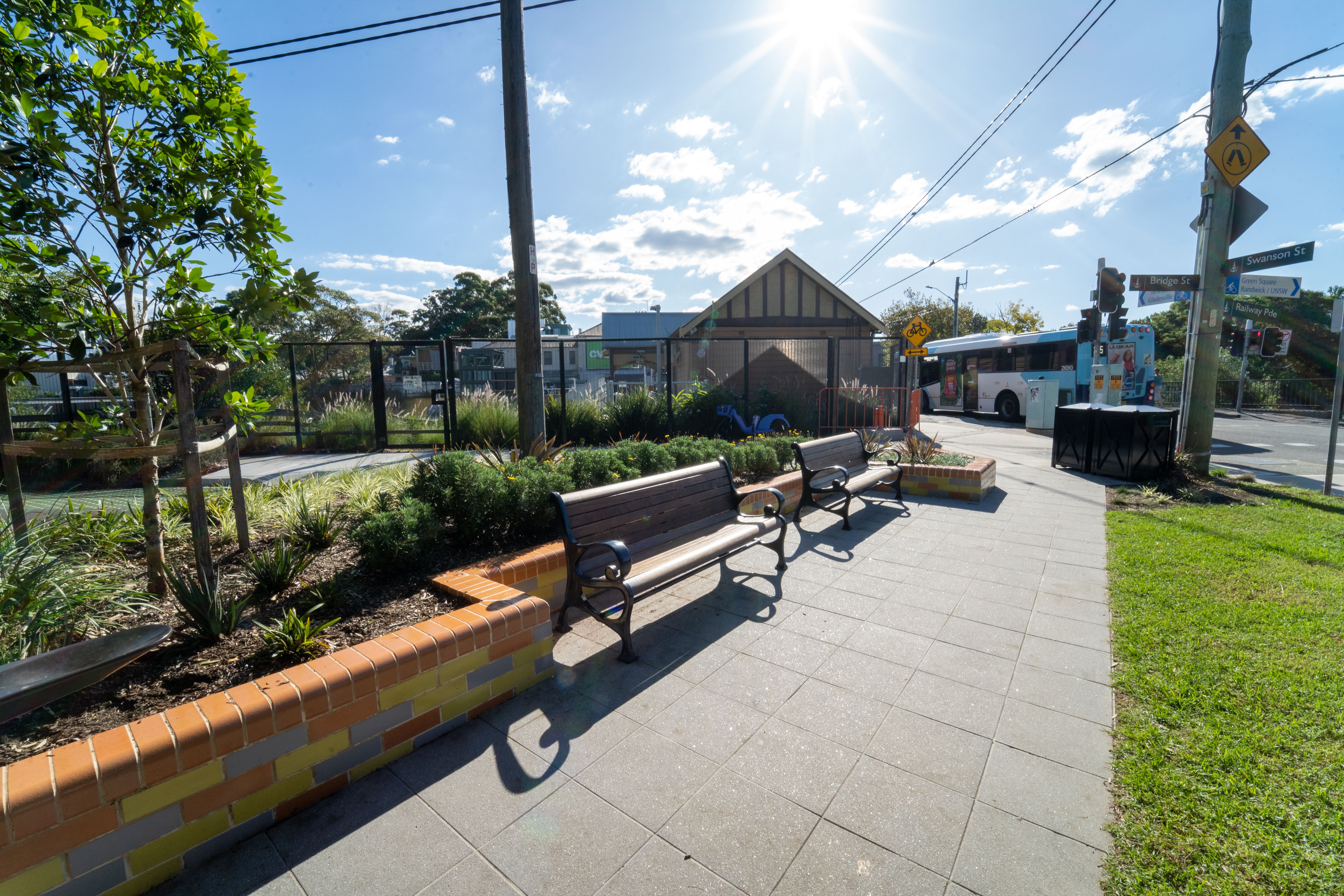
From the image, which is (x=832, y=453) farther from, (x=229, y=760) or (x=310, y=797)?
(x=229, y=760)

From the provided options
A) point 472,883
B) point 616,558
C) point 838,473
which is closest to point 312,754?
point 472,883

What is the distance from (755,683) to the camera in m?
3.11

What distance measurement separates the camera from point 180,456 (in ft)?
10.1

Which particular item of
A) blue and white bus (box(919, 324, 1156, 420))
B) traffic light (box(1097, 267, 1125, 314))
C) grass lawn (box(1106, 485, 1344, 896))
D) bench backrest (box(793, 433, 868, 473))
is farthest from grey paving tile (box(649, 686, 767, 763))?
blue and white bus (box(919, 324, 1156, 420))

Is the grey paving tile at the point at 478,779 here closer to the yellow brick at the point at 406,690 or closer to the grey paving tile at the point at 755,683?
the yellow brick at the point at 406,690

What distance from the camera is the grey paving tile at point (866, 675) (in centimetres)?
302

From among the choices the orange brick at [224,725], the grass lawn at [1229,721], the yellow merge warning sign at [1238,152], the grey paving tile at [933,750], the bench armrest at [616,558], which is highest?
the yellow merge warning sign at [1238,152]

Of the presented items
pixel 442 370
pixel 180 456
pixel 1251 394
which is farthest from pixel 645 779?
pixel 1251 394

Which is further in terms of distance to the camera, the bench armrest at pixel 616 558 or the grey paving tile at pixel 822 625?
the grey paving tile at pixel 822 625

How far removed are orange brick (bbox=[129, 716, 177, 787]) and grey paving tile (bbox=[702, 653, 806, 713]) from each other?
7.06 ft

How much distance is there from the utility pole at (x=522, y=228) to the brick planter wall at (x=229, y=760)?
313 centimetres

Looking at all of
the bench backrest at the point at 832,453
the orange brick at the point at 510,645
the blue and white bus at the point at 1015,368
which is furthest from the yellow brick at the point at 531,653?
the blue and white bus at the point at 1015,368

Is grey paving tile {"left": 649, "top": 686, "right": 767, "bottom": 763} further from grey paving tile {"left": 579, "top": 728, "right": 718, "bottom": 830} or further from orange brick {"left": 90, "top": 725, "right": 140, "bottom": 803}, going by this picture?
orange brick {"left": 90, "top": 725, "right": 140, "bottom": 803}

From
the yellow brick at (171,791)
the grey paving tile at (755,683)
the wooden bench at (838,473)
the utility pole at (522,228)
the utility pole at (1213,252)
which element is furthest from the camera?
the utility pole at (1213,252)
